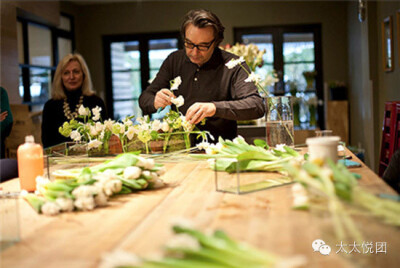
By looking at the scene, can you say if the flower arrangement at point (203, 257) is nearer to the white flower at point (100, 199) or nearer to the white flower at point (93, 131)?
→ the white flower at point (100, 199)

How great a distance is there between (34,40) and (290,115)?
19.6 feet

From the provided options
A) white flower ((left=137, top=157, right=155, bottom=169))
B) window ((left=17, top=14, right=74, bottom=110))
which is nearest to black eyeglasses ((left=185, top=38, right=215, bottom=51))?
white flower ((left=137, top=157, right=155, bottom=169))

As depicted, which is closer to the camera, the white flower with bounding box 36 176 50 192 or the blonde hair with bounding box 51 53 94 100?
the white flower with bounding box 36 176 50 192

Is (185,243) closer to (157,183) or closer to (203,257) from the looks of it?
(203,257)

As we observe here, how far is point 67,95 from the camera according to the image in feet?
13.4

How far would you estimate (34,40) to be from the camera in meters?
7.35

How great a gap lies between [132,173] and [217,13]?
25.2ft

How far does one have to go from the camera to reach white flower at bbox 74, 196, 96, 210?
133 centimetres

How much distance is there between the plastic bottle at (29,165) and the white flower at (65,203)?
36 centimetres

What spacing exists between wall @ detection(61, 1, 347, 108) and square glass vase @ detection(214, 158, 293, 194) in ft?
23.9

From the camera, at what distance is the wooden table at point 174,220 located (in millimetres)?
943

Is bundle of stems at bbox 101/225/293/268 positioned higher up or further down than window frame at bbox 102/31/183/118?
further down

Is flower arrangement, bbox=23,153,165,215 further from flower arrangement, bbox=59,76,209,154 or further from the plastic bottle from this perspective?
flower arrangement, bbox=59,76,209,154

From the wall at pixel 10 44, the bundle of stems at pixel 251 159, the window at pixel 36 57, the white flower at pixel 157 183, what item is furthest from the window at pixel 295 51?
the white flower at pixel 157 183
